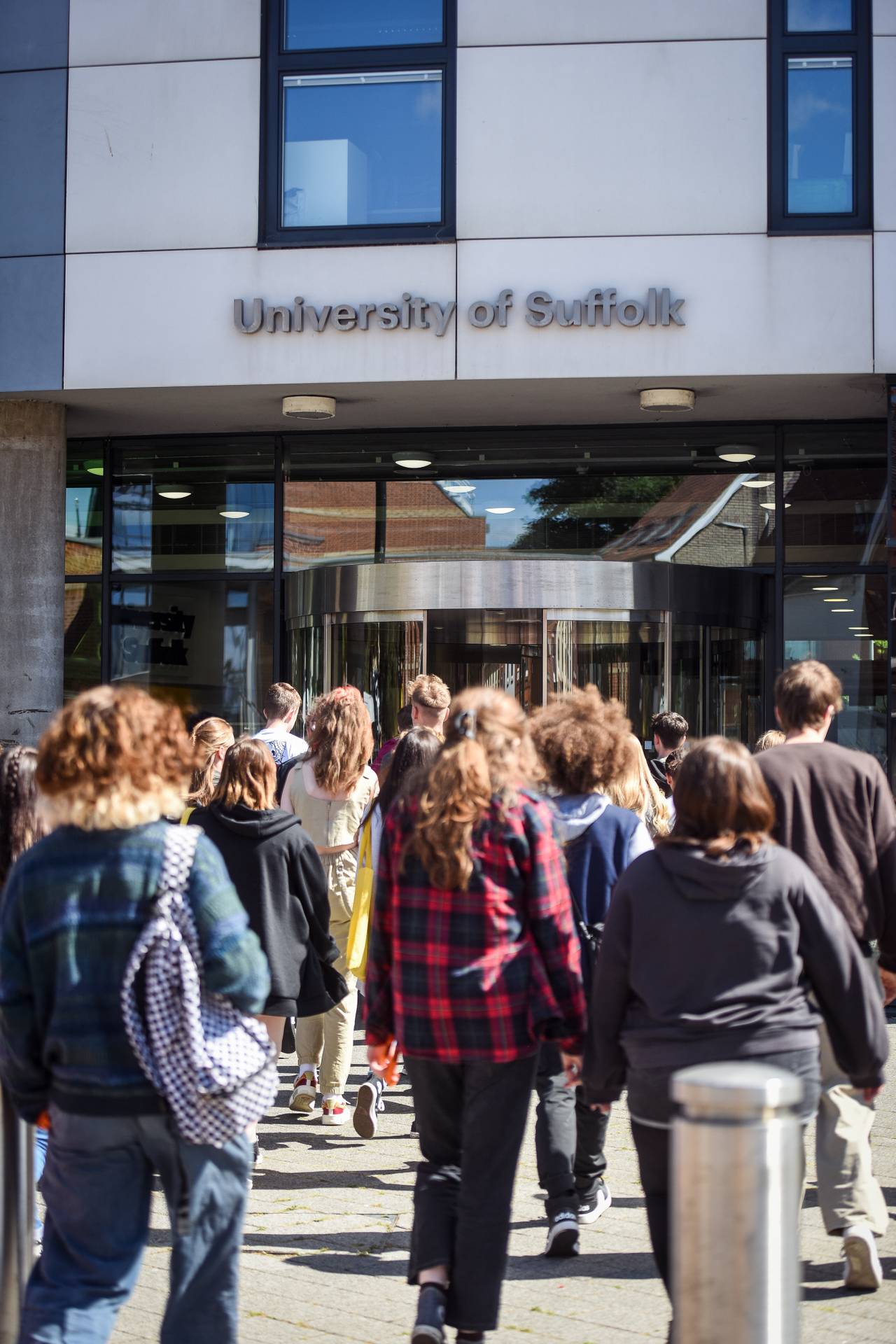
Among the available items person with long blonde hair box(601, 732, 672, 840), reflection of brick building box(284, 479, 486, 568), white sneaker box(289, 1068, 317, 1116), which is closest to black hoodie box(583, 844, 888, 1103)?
person with long blonde hair box(601, 732, 672, 840)

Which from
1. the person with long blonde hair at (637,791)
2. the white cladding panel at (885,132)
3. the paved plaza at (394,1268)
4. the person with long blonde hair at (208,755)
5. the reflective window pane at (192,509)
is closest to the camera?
the paved plaza at (394,1268)

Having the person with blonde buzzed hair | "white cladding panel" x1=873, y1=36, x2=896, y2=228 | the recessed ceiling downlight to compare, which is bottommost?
the person with blonde buzzed hair

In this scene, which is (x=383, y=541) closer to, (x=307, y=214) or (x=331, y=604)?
(x=331, y=604)

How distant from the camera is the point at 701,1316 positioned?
9.09ft

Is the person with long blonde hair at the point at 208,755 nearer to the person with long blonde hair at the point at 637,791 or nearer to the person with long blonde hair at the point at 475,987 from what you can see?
the person with long blonde hair at the point at 637,791

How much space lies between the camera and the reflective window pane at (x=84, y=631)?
548 inches

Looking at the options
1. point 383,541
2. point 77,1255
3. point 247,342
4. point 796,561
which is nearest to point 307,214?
point 247,342

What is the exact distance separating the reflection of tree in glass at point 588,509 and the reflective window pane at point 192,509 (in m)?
2.50

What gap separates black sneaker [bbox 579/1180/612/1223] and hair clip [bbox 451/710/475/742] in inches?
86.1

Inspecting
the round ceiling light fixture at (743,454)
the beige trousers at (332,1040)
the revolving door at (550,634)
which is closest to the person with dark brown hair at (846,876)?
the beige trousers at (332,1040)

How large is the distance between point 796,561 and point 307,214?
16.9ft

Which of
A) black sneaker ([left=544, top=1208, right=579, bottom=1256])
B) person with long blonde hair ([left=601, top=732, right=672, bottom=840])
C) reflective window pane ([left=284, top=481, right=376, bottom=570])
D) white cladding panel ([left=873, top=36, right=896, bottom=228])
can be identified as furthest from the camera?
reflective window pane ([left=284, top=481, right=376, bottom=570])

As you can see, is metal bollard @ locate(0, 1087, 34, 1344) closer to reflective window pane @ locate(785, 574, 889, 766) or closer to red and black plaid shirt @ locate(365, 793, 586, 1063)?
red and black plaid shirt @ locate(365, 793, 586, 1063)

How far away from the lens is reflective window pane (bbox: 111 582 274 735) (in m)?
13.7
